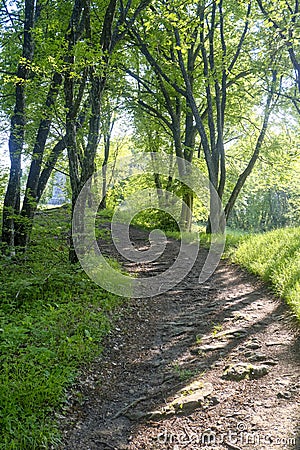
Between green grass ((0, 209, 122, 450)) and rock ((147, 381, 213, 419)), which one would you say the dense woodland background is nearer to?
green grass ((0, 209, 122, 450))

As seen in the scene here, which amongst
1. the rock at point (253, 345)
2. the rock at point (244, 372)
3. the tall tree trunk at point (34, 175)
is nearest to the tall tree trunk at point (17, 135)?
the tall tree trunk at point (34, 175)

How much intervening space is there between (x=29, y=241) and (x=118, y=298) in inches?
124

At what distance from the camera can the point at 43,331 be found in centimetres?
486

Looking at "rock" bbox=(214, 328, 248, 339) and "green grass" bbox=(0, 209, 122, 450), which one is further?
"rock" bbox=(214, 328, 248, 339)

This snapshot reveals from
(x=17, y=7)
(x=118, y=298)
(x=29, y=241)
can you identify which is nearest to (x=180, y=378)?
(x=118, y=298)

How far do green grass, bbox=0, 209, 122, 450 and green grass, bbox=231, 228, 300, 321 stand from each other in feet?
8.69

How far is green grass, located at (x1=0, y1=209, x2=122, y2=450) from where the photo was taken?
11.0ft

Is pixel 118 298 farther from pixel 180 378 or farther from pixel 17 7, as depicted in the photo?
pixel 17 7

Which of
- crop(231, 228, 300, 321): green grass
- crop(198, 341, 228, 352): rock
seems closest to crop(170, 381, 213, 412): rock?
crop(198, 341, 228, 352): rock

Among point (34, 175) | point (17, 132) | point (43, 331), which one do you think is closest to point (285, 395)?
point (43, 331)

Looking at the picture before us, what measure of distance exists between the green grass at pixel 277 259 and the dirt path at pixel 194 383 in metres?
0.29

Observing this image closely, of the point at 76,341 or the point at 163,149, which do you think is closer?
the point at 76,341

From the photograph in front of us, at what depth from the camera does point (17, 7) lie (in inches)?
391

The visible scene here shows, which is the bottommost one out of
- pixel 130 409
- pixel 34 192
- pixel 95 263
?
pixel 130 409
